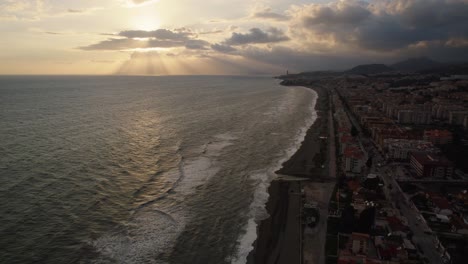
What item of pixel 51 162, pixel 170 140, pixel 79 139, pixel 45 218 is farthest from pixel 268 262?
pixel 79 139

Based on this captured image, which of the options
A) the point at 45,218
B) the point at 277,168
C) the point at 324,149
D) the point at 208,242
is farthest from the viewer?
the point at 324,149

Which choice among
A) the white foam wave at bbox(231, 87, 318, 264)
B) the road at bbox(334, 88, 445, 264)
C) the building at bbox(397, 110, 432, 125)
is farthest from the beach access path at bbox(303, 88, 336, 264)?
the building at bbox(397, 110, 432, 125)

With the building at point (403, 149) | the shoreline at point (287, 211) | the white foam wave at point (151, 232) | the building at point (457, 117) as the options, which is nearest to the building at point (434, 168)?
the building at point (403, 149)

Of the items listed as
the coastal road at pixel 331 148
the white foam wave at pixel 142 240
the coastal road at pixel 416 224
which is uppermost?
the coastal road at pixel 331 148

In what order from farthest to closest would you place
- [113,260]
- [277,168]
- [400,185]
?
[277,168], [400,185], [113,260]

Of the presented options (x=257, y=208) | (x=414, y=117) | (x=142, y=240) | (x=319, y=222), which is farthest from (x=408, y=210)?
(x=414, y=117)

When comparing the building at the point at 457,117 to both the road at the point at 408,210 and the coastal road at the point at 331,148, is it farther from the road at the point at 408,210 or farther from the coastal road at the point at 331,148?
the road at the point at 408,210

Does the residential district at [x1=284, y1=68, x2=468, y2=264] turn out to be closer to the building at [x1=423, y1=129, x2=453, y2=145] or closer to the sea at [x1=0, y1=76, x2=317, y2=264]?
the building at [x1=423, y1=129, x2=453, y2=145]

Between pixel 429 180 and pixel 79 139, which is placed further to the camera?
pixel 79 139

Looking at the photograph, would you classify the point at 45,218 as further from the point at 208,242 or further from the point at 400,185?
the point at 400,185
